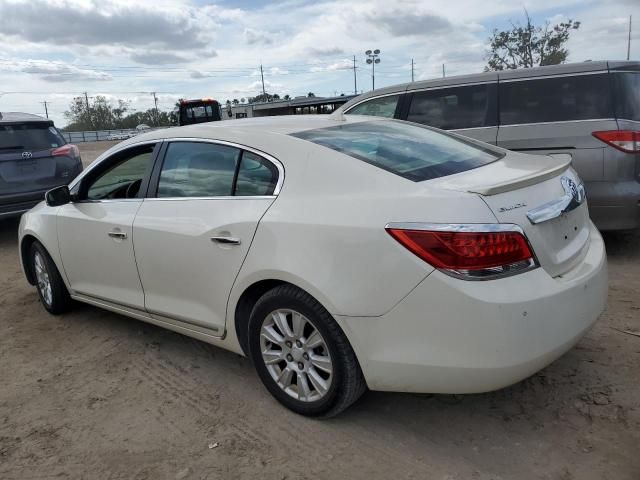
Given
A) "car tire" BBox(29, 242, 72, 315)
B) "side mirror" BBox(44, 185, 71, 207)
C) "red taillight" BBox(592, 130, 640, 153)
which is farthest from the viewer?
"red taillight" BBox(592, 130, 640, 153)

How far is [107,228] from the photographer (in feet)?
12.3

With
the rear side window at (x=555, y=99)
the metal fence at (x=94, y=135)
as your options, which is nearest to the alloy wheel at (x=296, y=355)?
the rear side window at (x=555, y=99)

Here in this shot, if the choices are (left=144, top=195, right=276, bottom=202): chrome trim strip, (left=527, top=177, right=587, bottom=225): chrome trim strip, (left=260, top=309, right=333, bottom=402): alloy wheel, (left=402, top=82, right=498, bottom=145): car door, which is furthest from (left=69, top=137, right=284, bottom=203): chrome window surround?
A: (left=402, top=82, right=498, bottom=145): car door

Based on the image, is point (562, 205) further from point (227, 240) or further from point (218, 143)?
point (218, 143)

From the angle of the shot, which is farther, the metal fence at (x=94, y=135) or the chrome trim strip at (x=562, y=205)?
the metal fence at (x=94, y=135)

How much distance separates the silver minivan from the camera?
491 cm

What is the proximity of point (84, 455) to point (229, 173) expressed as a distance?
1.62 meters

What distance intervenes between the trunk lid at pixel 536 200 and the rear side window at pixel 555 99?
2.50m

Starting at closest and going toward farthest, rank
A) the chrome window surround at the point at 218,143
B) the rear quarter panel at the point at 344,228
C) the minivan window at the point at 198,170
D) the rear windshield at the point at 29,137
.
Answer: the rear quarter panel at the point at 344,228 < the chrome window surround at the point at 218,143 < the minivan window at the point at 198,170 < the rear windshield at the point at 29,137

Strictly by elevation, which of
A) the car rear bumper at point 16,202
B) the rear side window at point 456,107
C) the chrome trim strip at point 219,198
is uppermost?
the rear side window at point 456,107

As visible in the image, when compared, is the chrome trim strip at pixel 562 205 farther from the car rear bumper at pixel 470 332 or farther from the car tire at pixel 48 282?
the car tire at pixel 48 282

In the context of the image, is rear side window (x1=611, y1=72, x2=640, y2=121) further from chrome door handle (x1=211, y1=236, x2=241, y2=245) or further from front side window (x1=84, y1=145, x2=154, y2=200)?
front side window (x1=84, y1=145, x2=154, y2=200)

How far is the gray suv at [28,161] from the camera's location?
23.9ft

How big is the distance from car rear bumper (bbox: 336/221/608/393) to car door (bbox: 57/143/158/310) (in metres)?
A: 1.78
